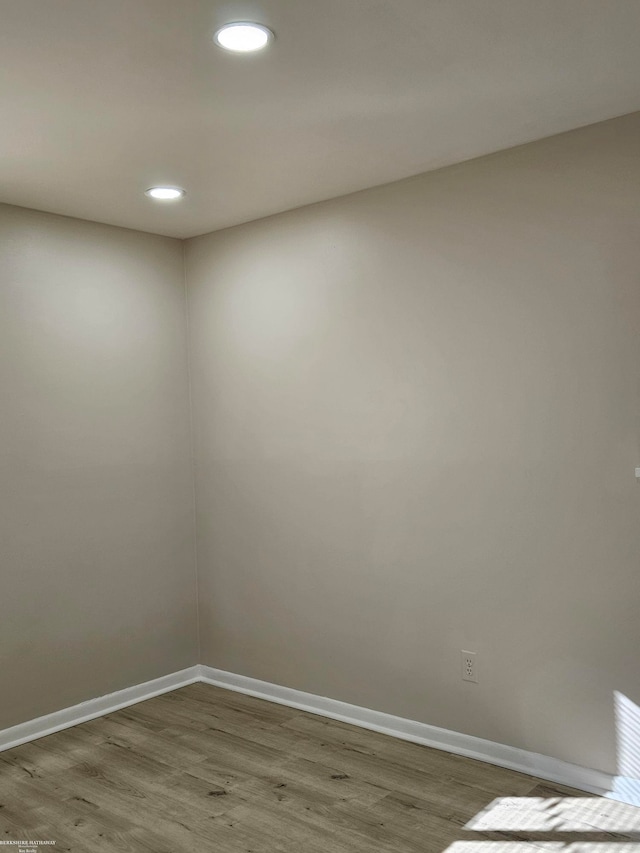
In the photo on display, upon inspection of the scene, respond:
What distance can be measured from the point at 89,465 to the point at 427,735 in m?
2.13

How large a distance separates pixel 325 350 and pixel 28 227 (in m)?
1.56

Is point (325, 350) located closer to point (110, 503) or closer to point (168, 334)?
point (168, 334)

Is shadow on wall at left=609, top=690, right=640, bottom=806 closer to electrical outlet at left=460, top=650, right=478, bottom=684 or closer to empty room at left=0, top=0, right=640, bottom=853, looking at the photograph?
empty room at left=0, top=0, right=640, bottom=853

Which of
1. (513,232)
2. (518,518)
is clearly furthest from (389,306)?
(518,518)

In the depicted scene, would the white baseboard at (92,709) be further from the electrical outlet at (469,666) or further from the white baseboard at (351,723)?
the electrical outlet at (469,666)

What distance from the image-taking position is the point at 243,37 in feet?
7.50

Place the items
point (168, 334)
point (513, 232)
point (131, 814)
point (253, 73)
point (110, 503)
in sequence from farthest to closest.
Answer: point (168, 334) < point (110, 503) < point (513, 232) < point (131, 814) < point (253, 73)

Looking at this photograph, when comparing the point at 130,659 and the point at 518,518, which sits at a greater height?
the point at 518,518

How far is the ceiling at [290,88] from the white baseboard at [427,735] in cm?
250

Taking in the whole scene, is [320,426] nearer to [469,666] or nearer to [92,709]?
[469,666]

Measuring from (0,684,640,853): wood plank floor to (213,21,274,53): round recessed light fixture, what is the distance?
8.57 feet

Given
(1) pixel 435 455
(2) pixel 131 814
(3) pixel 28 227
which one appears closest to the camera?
(2) pixel 131 814

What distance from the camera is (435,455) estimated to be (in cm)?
366

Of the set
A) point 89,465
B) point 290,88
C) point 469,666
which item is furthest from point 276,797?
point 290,88
